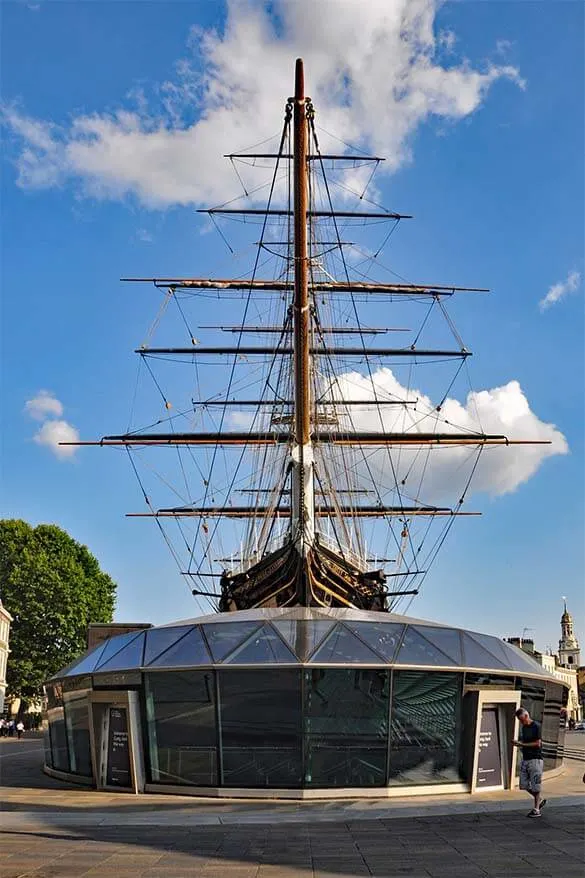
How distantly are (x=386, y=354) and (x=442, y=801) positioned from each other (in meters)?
→ 28.5

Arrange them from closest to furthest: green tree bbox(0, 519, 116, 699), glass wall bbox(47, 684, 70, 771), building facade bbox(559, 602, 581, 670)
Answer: glass wall bbox(47, 684, 70, 771), green tree bbox(0, 519, 116, 699), building facade bbox(559, 602, 581, 670)

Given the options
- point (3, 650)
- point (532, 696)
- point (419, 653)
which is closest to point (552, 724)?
point (532, 696)

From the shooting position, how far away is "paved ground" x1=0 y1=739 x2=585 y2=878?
7953 mm

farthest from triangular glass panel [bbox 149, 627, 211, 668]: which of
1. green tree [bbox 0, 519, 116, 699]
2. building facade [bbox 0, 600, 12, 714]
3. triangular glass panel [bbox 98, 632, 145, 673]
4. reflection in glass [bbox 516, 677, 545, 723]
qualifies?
building facade [bbox 0, 600, 12, 714]

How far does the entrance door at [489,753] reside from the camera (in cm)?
1513

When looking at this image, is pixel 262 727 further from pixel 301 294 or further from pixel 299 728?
pixel 301 294

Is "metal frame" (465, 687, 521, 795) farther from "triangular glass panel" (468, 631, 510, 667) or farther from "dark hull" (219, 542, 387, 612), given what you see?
"dark hull" (219, 542, 387, 612)

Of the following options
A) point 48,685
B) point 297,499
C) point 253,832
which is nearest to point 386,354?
point 297,499

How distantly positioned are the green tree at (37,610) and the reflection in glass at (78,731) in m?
37.0

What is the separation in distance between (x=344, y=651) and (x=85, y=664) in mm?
5931

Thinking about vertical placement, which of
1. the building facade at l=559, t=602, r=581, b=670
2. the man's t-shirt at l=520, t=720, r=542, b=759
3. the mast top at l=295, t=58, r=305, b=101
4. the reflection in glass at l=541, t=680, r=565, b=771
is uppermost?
the mast top at l=295, t=58, r=305, b=101

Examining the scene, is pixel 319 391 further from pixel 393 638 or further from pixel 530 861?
pixel 530 861

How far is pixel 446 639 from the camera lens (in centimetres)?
1584

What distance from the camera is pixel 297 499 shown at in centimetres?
2828
